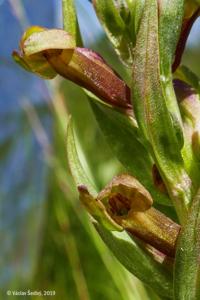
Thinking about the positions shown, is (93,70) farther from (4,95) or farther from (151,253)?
(4,95)

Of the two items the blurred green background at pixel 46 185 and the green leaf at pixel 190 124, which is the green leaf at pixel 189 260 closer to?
the green leaf at pixel 190 124

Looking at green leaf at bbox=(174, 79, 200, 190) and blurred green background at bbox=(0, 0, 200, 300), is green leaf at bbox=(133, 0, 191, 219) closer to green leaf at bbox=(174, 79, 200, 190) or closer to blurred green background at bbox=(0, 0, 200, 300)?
green leaf at bbox=(174, 79, 200, 190)

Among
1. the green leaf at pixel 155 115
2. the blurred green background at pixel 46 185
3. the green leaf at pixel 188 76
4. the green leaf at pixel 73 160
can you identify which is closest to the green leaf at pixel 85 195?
the green leaf at pixel 73 160

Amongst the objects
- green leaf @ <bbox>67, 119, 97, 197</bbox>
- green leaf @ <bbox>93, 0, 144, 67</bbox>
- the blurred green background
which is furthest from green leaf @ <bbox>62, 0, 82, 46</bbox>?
the blurred green background

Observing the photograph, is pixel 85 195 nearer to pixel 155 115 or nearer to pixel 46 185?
pixel 155 115

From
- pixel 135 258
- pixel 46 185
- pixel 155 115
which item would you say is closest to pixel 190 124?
pixel 155 115

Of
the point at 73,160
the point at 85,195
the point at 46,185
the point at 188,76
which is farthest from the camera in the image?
the point at 46,185
